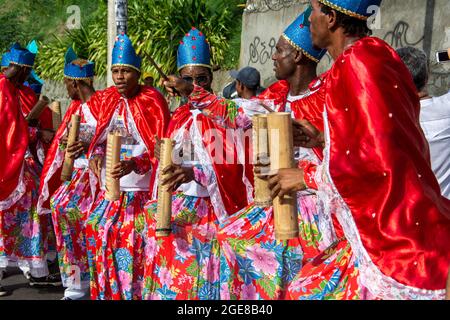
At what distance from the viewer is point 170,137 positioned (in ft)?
18.0

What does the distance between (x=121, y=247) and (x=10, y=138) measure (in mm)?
2434

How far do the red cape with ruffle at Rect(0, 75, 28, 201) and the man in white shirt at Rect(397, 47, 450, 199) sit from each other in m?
4.82

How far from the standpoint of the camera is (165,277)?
17.7 ft

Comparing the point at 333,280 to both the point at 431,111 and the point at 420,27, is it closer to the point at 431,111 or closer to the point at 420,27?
the point at 431,111

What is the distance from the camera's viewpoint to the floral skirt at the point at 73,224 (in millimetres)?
7273

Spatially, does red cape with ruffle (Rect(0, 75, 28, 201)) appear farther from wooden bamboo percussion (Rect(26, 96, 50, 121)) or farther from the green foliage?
the green foliage

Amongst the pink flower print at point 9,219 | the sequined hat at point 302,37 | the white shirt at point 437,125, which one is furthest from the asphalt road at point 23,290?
the white shirt at point 437,125

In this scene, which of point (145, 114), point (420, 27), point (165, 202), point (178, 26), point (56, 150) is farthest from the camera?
point (178, 26)

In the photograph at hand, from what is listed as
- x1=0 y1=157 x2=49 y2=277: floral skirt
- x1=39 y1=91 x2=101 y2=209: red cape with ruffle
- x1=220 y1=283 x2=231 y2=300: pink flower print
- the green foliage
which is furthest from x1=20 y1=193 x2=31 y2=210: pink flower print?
the green foliage

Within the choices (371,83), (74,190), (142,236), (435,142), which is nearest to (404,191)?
(371,83)

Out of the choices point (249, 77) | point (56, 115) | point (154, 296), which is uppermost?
point (249, 77)

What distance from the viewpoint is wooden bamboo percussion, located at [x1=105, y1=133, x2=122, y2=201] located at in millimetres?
5871

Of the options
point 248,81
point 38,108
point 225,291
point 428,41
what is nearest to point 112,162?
point 225,291
